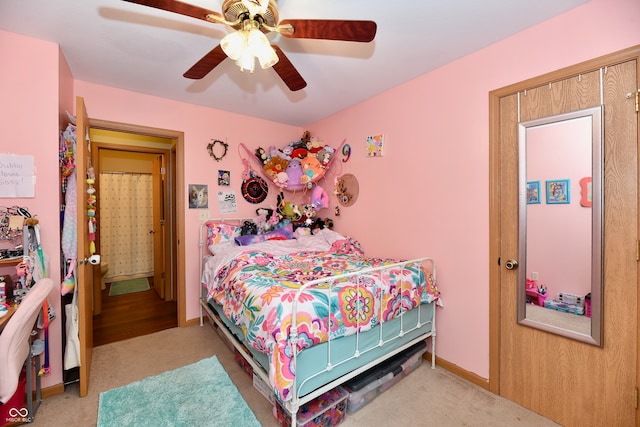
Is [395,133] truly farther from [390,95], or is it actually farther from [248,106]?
[248,106]

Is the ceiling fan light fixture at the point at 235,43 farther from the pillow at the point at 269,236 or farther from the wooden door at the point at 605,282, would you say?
the pillow at the point at 269,236

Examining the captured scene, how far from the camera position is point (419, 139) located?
250cm

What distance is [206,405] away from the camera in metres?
1.87

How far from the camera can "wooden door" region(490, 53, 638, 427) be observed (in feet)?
4.95

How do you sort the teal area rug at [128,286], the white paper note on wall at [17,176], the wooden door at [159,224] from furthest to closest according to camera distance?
the teal area rug at [128,286]
the wooden door at [159,224]
the white paper note on wall at [17,176]

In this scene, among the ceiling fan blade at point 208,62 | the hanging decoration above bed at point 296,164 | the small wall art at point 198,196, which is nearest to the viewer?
the ceiling fan blade at point 208,62

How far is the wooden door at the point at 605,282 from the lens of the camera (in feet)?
4.95

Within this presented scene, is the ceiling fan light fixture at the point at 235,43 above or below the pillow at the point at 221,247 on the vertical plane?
above

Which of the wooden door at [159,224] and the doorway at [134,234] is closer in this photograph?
the doorway at [134,234]

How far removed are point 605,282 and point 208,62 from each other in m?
2.72

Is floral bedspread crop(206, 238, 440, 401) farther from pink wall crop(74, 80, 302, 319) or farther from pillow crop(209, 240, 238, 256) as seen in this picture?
pink wall crop(74, 80, 302, 319)

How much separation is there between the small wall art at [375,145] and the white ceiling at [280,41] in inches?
18.6

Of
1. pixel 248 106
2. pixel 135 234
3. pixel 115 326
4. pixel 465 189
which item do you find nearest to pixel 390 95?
pixel 465 189

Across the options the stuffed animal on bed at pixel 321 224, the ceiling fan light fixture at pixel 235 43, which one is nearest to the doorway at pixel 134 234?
the stuffed animal on bed at pixel 321 224
